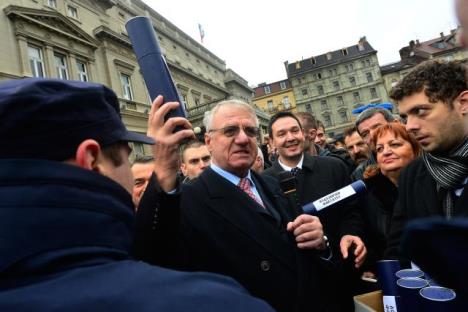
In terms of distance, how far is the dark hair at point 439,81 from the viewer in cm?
216

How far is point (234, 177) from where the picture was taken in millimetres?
2188

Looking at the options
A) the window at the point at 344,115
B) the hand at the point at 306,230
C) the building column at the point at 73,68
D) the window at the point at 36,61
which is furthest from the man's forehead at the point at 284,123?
the window at the point at 344,115

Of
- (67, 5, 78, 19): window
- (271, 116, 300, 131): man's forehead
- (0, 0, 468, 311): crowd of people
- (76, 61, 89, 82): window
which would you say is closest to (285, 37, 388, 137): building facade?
(76, 61, 89, 82): window

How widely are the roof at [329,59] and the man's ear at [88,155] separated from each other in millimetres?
65002

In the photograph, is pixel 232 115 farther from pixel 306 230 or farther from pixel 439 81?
pixel 439 81

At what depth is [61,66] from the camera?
603 inches

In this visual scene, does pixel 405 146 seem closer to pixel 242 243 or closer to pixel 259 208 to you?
pixel 259 208

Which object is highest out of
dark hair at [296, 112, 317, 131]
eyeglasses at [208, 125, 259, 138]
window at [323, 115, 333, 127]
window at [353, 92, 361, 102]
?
window at [353, 92, 361, 102]

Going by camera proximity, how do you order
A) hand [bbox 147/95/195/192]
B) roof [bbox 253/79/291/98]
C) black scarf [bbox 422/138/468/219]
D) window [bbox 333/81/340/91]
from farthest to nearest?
1. roof [bbox 253/79/291/98]
2. window [bbox 333/81/340/91]
3. black scarf [bbox 422/138/468/219]
4. hand [bbox 147/95/195/192]

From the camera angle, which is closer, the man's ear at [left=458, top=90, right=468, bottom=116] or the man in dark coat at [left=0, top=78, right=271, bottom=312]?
the man in dark coat at [left=0, top=78, right=271, bottom=312]

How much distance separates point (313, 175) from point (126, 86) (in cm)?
1772

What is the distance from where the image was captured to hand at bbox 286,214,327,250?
1744mm

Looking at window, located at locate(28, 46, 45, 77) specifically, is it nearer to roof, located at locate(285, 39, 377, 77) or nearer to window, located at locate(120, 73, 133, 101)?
window, located at locate(120, 73, 133, 101)

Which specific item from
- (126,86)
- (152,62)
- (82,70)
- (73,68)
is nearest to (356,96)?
(126,86)
